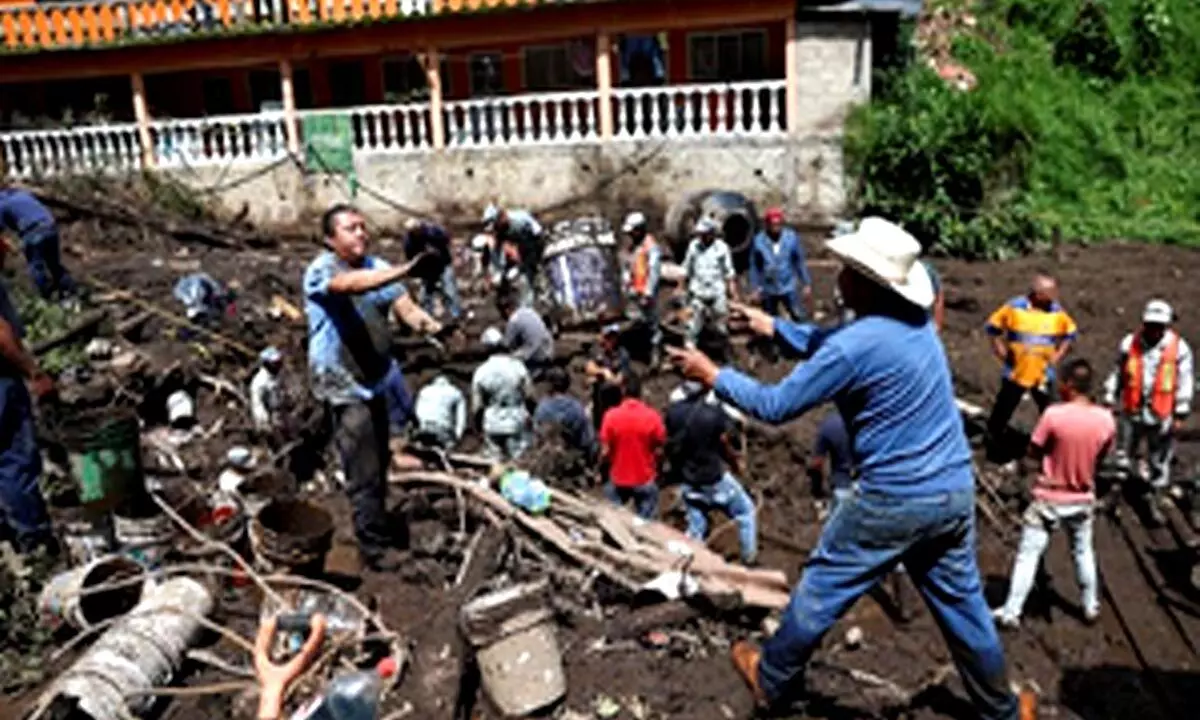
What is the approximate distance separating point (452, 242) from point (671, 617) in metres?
11.7

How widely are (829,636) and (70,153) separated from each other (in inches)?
680

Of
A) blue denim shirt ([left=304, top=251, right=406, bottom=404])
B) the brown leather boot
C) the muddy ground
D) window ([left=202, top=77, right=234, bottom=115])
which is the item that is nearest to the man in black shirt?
the muddy ground

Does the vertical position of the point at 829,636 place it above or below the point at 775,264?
below

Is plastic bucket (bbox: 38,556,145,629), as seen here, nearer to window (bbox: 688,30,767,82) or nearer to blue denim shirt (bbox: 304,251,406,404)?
blue denim shirt (bbox: 304,251,406,404)

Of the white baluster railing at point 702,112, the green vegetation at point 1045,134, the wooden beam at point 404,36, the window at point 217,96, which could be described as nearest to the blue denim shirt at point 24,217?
the wooden beam at point 404,36

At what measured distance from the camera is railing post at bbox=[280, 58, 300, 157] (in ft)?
59.3

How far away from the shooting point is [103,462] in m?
6.68

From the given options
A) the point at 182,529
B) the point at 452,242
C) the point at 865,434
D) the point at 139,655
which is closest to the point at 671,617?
the point at 865,434

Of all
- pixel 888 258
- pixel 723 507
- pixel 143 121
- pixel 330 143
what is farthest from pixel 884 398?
pixel 143 121

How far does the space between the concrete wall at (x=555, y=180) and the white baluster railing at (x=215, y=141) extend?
0.24 m

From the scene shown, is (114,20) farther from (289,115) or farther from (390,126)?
(390,126)

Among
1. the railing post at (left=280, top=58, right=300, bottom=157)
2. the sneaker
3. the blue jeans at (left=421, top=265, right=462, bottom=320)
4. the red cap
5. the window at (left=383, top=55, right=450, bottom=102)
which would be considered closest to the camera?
the red cap

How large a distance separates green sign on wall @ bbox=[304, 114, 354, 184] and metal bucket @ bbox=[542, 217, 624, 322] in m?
7.21

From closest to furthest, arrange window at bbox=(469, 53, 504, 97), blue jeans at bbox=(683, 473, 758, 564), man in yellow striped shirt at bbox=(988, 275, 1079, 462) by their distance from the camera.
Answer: blue jeans at bbox=(683, 473, 758, 564) < man in yellow striped shirt at bbox=(988, 275, 1079, 462) < window at bbox=(469, 53, 504, 97)
